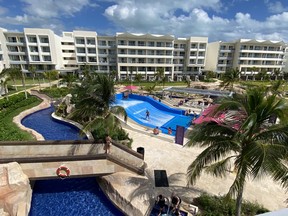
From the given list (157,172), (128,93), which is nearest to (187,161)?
(157,172)

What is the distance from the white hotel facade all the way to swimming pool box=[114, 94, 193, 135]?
24.7 metres

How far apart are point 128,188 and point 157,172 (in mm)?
2551

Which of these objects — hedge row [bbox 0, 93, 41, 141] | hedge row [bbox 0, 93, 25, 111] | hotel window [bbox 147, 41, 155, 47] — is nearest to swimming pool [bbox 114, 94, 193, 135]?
hedge row [bbox 0, 93, 41, 141]

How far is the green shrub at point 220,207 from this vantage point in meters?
8.08

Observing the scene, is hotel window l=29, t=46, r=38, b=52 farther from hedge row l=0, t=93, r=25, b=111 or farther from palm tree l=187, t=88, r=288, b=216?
palm tree l=187, t=88, r=288, b=216

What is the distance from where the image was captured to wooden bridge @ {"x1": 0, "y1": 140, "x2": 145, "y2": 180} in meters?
9.74

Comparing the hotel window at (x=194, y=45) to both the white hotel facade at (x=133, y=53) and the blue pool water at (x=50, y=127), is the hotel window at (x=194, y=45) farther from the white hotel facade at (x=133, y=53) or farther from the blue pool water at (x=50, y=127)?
the blue pool water at (x=50, y=127)

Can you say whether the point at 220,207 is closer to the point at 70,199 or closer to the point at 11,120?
the point at 70,199

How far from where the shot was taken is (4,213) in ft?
26.8

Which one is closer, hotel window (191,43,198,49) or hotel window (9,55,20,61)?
hotel window (9,55,20,61)

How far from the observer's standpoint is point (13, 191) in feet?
28.6

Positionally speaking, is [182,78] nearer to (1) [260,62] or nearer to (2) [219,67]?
(2) [219,67]

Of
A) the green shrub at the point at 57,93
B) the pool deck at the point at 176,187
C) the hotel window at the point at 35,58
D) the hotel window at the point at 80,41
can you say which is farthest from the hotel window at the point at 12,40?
the pool deck at the point at 176,187

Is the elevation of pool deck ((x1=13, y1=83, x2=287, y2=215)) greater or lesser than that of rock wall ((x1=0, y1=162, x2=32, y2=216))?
lesser
